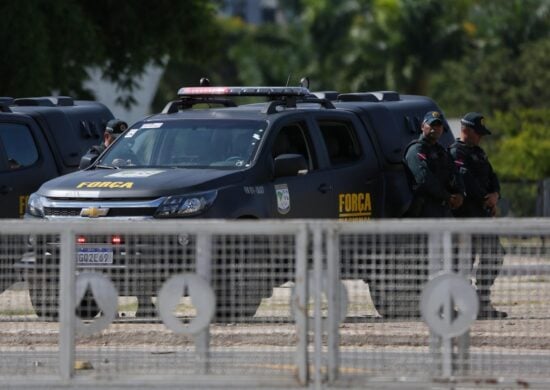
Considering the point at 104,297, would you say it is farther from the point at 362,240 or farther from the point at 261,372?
the point at 362,240

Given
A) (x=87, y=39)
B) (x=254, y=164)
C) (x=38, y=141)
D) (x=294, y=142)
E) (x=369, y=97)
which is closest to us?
(x=254, y=164)

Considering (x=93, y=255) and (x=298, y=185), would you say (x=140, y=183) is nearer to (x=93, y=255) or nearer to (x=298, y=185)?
(x=298, y=185)

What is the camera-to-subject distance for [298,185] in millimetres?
12141

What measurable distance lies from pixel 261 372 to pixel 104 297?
0.92 m

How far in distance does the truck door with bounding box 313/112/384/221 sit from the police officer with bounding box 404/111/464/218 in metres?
0.62

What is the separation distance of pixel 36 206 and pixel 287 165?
2106mm

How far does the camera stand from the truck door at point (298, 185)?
1191cm

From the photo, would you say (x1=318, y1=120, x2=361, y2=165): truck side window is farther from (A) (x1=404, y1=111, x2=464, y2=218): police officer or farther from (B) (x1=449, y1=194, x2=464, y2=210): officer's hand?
(B) (x1=449, y1=194, x2=464, y2=210): officer's hand

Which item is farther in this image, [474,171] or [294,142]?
[474,171]

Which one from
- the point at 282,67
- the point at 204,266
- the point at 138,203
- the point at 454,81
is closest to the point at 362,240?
the point at 204,266

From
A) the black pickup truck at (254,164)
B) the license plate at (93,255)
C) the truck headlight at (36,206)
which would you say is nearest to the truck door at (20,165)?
the black pickup truck at (254,164)

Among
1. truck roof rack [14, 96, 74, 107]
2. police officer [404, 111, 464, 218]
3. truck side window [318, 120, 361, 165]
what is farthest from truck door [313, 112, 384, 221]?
truck roof rack [14, 96, 74, 107]

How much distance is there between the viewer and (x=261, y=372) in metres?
7.47

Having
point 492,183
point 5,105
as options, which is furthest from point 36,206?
point 492,183
